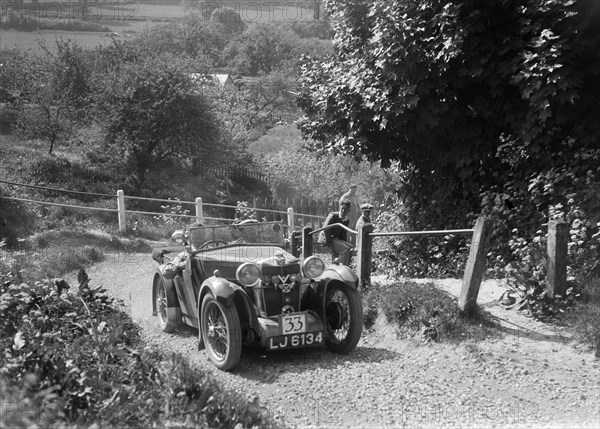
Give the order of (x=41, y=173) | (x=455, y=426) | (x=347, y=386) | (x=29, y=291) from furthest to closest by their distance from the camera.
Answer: (x=41, y=173) < (x=29, y=291) < (x=347, y=386) < (x=455, y=426)

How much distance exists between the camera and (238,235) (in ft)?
32.9

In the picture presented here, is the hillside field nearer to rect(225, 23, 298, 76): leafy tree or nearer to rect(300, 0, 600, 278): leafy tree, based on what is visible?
rect(225, 23, 298, 76): leafy tree

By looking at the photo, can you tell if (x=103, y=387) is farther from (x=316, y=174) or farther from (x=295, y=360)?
(x=316, y=174)

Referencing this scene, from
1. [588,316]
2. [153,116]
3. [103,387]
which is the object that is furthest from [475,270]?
[153,116]

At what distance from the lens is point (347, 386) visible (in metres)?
7.57

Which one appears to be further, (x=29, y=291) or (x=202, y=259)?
(x=202, y=259)

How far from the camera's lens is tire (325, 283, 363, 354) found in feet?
28.2

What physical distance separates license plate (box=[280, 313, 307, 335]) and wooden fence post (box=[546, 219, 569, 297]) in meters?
2.96

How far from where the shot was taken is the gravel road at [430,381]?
6.81 m

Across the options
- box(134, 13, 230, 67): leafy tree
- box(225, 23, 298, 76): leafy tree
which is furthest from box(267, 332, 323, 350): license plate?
box(225, 23, 298, 76): leafy tree

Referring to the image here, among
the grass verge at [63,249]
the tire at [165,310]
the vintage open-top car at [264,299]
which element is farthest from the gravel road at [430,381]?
the grass verge at [63,249]

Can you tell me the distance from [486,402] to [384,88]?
6691 millimetres

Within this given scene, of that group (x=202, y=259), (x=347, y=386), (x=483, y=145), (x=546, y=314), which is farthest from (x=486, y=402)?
(x=483, y=145)

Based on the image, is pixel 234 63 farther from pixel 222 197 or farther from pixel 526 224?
pixel 526 224
